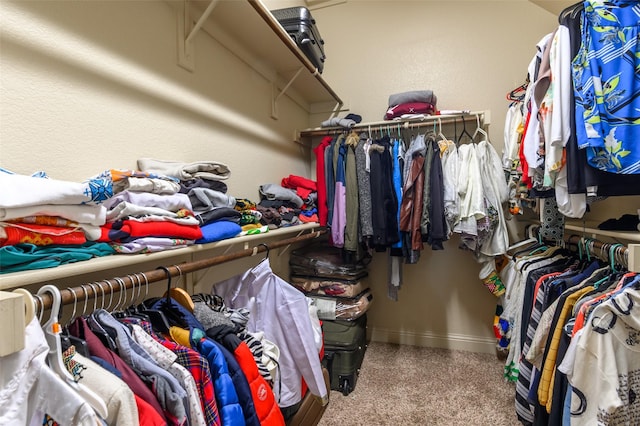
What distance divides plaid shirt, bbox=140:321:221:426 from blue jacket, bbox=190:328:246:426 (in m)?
0.02

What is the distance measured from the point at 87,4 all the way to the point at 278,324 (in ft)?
4.10

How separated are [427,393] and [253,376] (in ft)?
4.75

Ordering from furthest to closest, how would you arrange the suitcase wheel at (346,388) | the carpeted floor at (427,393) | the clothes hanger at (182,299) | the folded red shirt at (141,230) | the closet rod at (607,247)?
1. the suitcase wheel at (346,388)
2. the carpeted floor at (427,393)
3. the closet rod at (607,247)
4. the clothes hanger at (182,299)
5. the folded red shirt at (141,230)

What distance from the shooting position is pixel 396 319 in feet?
8.72

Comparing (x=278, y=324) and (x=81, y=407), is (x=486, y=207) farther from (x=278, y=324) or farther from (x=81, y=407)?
(x=81, y=407)

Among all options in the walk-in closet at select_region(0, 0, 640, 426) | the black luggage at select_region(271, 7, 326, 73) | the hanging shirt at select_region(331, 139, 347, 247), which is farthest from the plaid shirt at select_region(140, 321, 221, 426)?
the black luggage at select_region(271, 7, 326, 73)

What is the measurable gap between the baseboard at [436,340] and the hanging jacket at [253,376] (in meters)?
1.89

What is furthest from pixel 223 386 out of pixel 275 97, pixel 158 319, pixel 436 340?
pixel 436 340

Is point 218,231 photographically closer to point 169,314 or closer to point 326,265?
point 169,314

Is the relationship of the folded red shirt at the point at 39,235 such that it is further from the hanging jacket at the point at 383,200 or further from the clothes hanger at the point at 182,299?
the hanging jacket at the point at 383,200

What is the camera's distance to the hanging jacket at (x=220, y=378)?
2.55ft

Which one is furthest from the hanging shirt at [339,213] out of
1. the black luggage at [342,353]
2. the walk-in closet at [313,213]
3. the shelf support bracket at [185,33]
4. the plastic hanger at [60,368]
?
the plastic hanger at [60,368]

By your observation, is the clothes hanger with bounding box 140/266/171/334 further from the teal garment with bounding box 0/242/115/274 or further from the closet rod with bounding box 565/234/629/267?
the closet rod with bounding box 565/234/629/267

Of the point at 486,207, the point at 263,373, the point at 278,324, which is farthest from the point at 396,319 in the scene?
the point at 263,373
